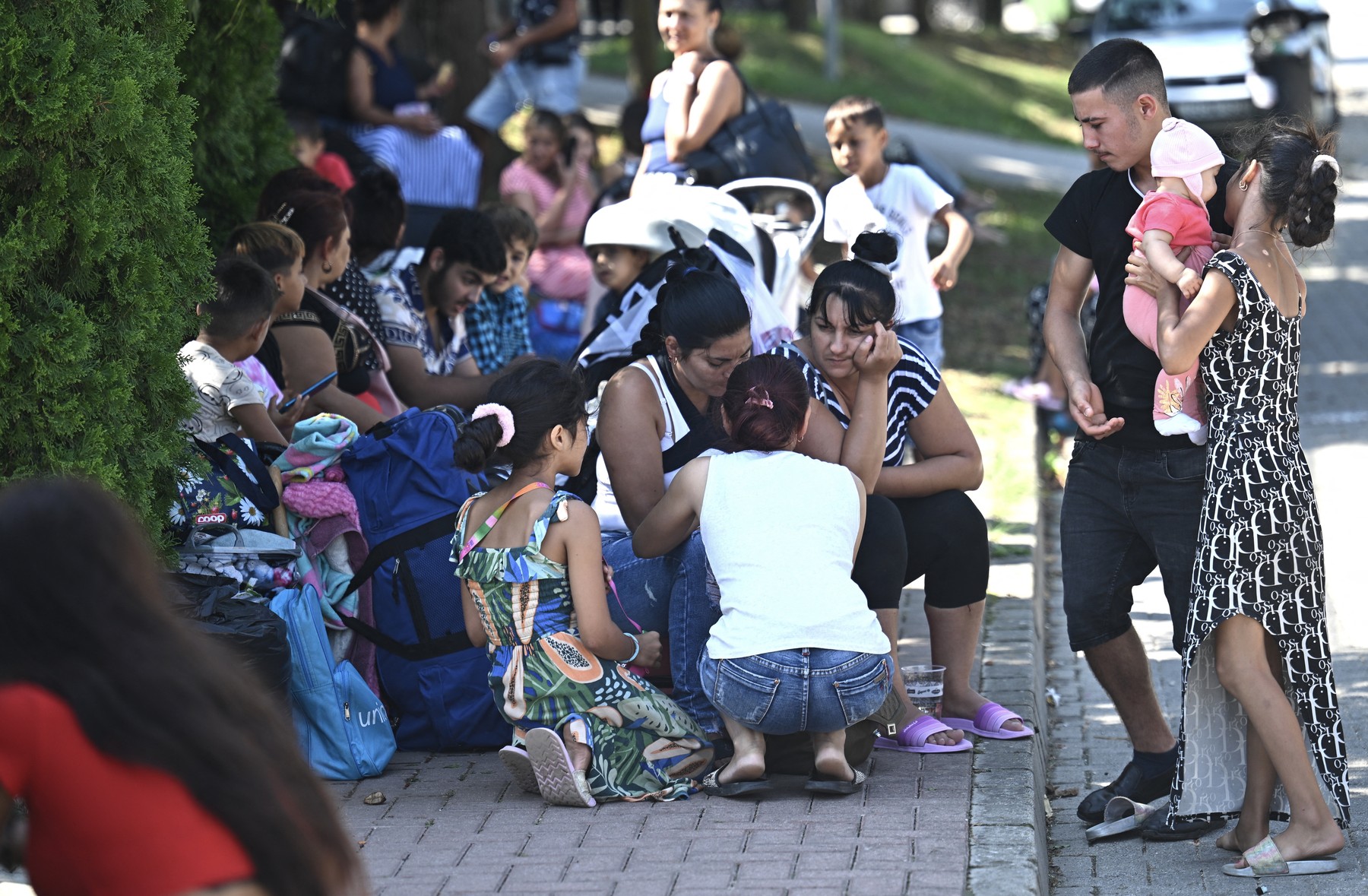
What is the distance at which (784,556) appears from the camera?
4.15 metres

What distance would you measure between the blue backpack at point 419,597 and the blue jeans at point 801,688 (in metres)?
0.94

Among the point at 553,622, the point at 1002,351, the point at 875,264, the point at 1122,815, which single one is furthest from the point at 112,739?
the point at 1002,351

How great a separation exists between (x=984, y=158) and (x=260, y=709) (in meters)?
17.7

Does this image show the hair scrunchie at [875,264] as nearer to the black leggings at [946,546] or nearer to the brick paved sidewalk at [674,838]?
the black leggings at [946,546]

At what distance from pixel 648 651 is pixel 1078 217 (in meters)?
1.71

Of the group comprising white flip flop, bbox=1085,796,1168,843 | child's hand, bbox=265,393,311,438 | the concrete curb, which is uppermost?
child's hand, bbox=265,393,311,438

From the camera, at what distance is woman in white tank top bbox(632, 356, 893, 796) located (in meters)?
4.11

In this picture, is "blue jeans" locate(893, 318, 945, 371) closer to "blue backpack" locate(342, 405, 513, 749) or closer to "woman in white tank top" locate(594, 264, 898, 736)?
"woman in white tank top" locate(594, 264, 898, 736)

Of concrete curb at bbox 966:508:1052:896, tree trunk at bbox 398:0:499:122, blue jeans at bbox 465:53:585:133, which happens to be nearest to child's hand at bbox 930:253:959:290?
concrete curb at bbox 966:508:1052:896

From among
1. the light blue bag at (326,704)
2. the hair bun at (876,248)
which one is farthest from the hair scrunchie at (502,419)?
the hair bun at (876,248)

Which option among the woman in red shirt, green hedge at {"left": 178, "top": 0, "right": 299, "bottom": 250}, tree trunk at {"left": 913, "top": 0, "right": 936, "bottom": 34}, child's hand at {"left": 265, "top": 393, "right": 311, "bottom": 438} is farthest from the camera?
tree trunk at {"left": 913, "top": 0, "right": 936, "bottom": 34}

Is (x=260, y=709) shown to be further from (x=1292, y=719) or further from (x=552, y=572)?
(x=1292, y=719)

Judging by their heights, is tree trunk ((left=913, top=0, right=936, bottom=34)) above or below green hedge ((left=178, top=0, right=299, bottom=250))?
above

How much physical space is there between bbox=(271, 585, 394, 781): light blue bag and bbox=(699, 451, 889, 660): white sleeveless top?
108cm
